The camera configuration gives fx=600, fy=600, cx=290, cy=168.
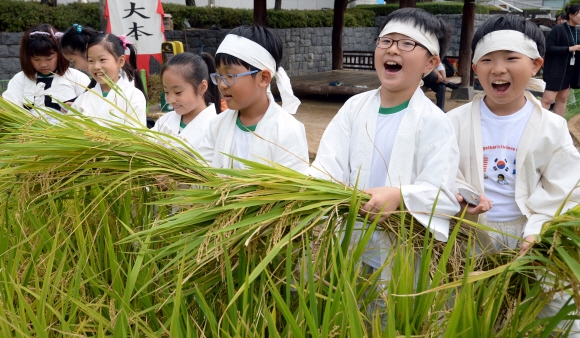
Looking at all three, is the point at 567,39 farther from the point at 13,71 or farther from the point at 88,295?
the point at 13,71

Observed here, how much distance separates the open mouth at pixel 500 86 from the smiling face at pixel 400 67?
23 cm

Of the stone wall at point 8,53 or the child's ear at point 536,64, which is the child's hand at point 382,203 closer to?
the child's ear at point 536,64

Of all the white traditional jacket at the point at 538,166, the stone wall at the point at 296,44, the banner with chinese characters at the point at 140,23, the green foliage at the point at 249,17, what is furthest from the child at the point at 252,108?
the green foliage at the point at 249,17

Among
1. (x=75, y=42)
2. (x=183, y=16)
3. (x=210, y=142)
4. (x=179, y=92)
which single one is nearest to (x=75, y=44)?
(x=75, y=42)

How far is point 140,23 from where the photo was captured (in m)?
7.13

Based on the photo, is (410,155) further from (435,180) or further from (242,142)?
(242,142)

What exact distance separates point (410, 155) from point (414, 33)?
37cm

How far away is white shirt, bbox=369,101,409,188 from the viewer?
1868 mm

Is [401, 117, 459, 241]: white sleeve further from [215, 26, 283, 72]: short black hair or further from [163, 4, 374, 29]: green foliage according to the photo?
[163, 4, 374, 29]: green foliage

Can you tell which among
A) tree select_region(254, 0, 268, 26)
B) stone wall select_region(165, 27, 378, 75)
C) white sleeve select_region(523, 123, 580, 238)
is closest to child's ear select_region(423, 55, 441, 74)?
white sleeve select_region(523, 123, 580, 238)

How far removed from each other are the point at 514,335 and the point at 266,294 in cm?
58

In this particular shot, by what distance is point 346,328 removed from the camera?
53.2 inches

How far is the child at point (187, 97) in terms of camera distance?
2.74 metres

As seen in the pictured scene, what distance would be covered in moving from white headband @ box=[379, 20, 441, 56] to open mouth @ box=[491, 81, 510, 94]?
Answer: 0.22 m
